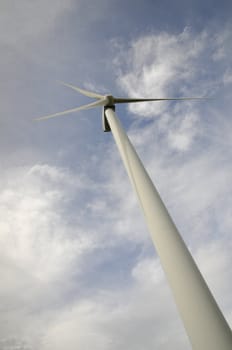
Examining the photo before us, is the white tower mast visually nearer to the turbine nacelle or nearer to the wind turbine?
the wind turbine

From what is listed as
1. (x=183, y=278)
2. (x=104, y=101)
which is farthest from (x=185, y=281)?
(x=104, y=101)

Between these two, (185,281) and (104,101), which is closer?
(185,281)

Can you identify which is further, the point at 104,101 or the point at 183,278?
the point at 104,101

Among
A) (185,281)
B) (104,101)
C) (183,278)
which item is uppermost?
(104,101)

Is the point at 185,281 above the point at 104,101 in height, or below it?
below

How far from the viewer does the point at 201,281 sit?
30.2 feet

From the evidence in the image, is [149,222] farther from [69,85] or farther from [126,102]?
[69,85]

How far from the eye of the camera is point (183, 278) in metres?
9.22

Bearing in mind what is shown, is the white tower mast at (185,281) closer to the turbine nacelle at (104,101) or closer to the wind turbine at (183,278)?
the wind turbine at (183,278)

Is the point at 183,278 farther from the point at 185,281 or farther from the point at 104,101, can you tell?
the point at 104,101

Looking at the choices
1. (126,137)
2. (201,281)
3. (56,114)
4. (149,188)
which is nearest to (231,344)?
(201,281)

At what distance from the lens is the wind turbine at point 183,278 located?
7.87 metres

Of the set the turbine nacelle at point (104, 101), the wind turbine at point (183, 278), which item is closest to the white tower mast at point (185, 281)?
the wind turbine at point (183, 278)

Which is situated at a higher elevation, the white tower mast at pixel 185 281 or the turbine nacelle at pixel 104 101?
the turbine nacelle at pixel 104 101
